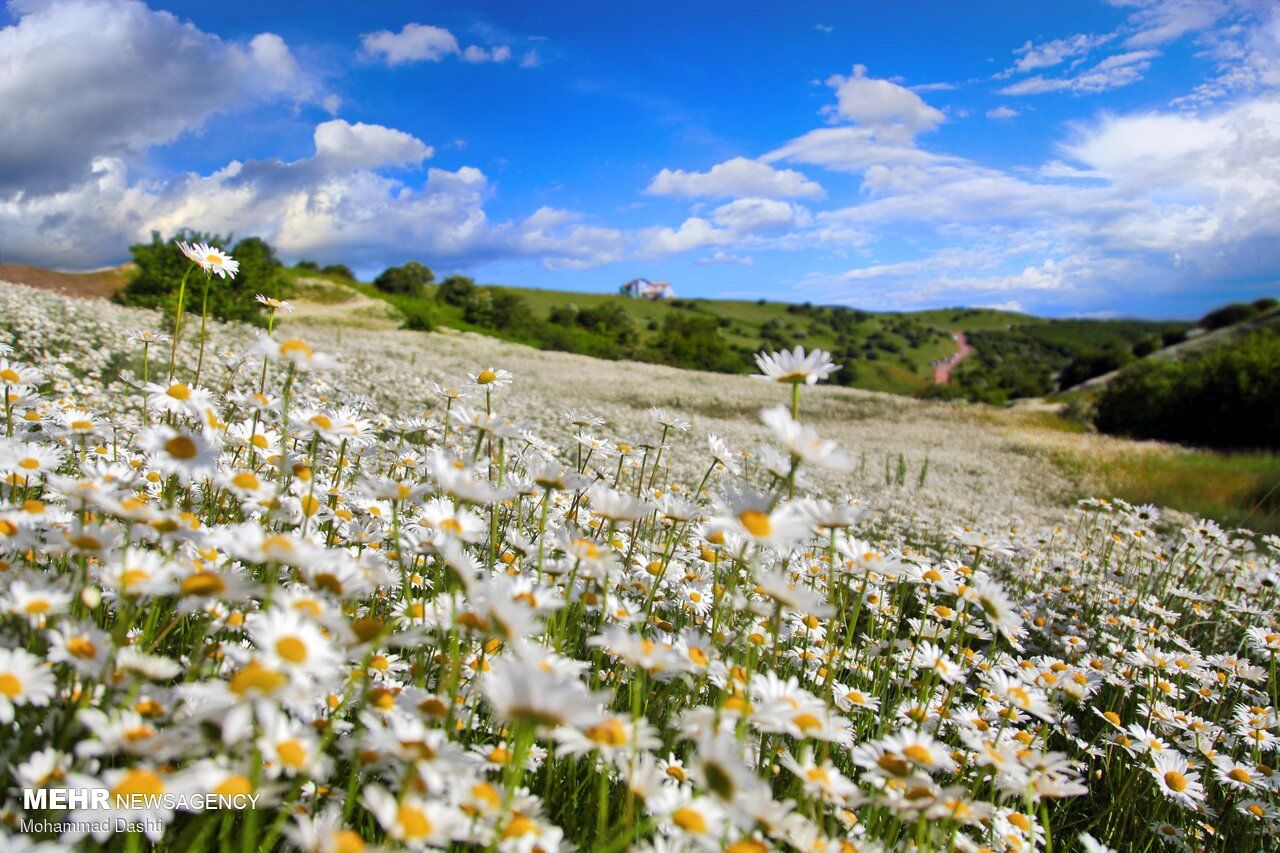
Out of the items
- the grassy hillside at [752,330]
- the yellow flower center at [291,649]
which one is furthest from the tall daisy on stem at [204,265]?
the grassy hillside at [752,330]

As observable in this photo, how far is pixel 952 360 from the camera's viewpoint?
4818 inches

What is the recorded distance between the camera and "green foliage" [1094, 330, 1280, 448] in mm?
28828

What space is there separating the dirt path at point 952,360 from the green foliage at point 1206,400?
60.3 meters

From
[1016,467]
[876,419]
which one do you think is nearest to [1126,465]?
[1016,467]

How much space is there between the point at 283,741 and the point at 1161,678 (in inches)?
206

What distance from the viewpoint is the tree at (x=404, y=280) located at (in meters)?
82.2

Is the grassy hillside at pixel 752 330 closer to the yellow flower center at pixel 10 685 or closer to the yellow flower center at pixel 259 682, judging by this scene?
the yellow flower center at pixel 10 685

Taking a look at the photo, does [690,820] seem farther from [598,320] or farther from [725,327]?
[725,327]

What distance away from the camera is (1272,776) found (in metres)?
3.45

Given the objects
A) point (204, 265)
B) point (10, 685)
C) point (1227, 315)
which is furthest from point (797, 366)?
point (1227, 315)

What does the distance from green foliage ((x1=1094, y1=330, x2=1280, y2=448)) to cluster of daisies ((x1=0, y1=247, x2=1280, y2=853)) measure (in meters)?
32.9

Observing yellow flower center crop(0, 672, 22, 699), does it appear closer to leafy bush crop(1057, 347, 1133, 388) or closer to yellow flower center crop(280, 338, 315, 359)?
yellow flower center crop(280, 338, 315, 359)

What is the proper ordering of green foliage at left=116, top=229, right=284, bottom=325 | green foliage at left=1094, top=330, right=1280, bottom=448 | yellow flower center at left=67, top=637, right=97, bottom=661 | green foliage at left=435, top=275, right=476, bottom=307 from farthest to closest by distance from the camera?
green foliage at left=435, top=275, right=476, bottom=307 < green foliage at left=1094, top=330, right=1280, bottom=448 < green foliage at left=116, top=229, right=284, bottom=325 < yellow flower center at left=67, top=637, right=97, bottom=661

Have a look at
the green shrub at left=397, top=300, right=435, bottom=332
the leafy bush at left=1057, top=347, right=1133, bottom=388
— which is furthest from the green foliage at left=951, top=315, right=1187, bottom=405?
the green shrub at left=397, top=300, right=435, bottom=332
